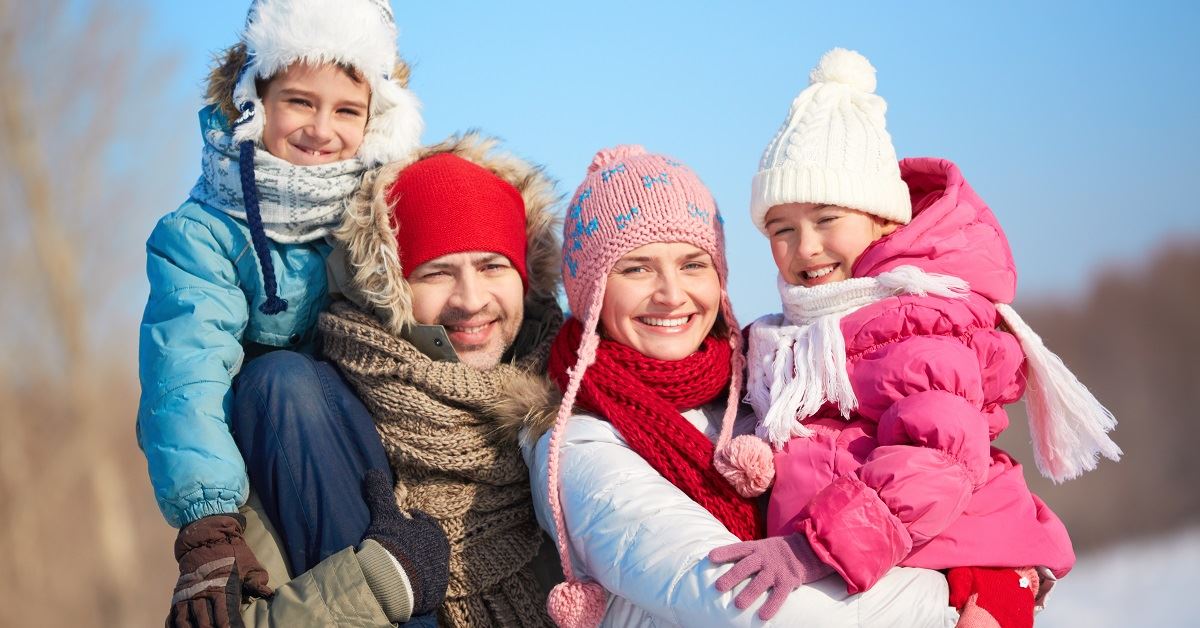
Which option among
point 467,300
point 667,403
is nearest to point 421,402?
point 467,300

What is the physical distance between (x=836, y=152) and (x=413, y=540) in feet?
4.43

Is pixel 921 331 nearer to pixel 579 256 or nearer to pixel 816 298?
pixel 816 298

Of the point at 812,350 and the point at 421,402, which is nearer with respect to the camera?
the point at 812,350

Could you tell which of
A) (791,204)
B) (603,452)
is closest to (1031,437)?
(791,204)

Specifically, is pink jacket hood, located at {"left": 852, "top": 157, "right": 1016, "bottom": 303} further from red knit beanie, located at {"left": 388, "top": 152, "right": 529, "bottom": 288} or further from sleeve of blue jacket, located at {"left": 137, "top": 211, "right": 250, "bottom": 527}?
sleeve of blue jacket, located at {"left": 137, "top": 211, "right": 250, "bottom": 527}

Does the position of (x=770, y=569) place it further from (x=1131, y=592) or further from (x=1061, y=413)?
(x=1131, y=592)

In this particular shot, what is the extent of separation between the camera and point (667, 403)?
266 centimetres

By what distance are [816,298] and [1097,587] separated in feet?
29.7

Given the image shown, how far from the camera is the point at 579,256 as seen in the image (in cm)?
282

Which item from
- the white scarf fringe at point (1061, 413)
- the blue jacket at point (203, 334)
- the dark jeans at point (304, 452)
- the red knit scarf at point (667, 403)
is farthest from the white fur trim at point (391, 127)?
the white scarf fringe at point (1061, 413)

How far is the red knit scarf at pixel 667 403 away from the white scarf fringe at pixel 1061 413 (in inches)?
28.2

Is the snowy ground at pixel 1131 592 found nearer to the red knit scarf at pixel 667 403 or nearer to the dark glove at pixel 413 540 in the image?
the red knit scarf at pixel 667 403

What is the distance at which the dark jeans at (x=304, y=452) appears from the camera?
2633 mm

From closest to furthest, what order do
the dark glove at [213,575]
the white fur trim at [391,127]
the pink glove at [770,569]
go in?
the pink glove at [770,569]
the dark glove at [213,575]
the white fur trim at [391,127]
